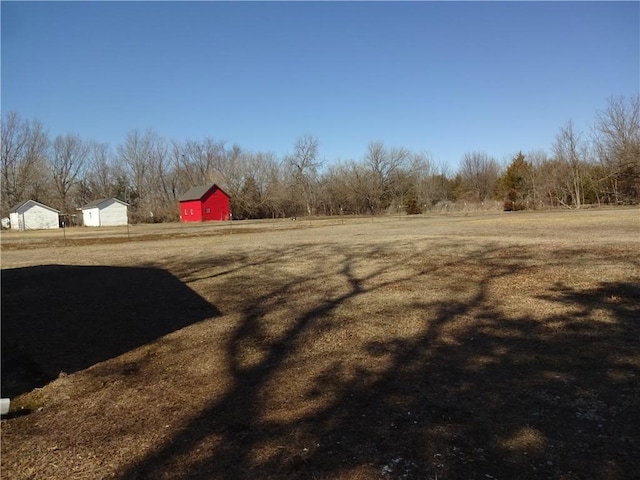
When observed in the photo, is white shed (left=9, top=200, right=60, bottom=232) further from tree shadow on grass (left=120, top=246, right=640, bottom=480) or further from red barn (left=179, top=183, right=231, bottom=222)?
tree shadow on grass (left=120, top=246, right=640, bottom=480)

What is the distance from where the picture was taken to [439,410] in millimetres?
3865

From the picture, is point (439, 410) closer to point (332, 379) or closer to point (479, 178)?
point (332, 379)

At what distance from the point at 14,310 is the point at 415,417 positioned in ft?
26.5

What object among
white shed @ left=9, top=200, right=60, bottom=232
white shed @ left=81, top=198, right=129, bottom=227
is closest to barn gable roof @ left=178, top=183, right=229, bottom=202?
white shed @ left=81, top=198, right=129, bottom=227

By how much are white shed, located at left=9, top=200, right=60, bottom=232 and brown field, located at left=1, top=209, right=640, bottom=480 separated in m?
62.6

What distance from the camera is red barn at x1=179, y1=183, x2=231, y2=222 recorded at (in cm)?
6875

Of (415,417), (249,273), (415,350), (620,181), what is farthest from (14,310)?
(620,181)

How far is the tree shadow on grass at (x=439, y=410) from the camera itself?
10.0 ft

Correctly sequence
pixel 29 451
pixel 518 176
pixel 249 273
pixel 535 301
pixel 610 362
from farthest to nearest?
pixel 518 176 → pixel 249 273 → pixel 535 301 → pixel 610 362 → pixel 29 451

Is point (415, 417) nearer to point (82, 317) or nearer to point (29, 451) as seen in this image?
point (29, 451)

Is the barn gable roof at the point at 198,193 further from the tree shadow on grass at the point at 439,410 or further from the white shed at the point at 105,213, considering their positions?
the tree shadow on grass at the point at 439,410

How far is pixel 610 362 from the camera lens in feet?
15.7

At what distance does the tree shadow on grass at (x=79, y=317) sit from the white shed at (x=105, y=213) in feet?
197

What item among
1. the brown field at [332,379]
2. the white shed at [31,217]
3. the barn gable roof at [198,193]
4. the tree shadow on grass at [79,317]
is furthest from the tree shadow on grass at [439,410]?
the white shed at [31,217]
